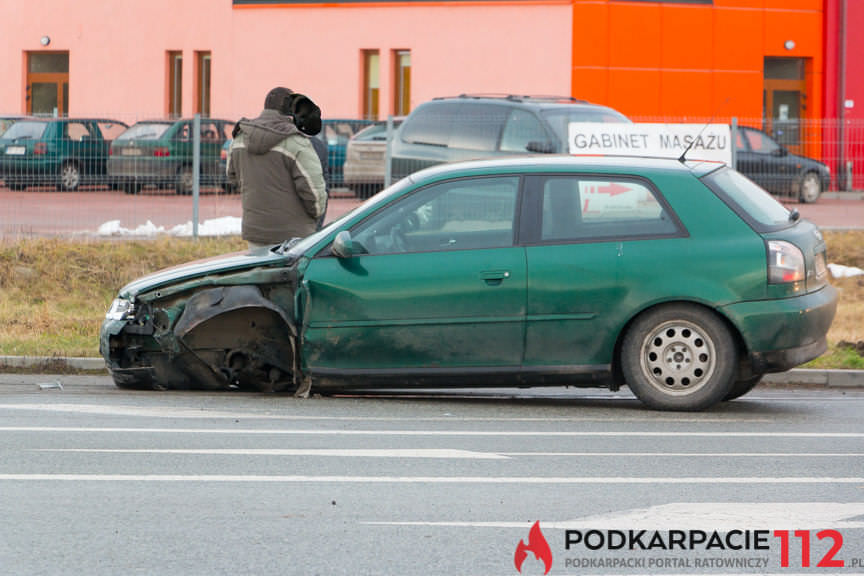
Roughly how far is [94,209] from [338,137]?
616 centimetres

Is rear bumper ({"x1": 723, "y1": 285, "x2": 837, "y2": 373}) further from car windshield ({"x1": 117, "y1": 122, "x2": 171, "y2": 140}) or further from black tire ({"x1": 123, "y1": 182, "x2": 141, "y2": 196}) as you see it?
car windshield ({"x1": 117, "y1": 122, "x2": 171, "y2": 140})

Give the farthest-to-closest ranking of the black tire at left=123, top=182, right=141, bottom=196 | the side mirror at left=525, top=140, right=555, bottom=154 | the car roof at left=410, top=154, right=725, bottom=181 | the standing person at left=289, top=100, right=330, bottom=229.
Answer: the side mirror at left=525, top=140, right=555, bottom=154 → the black tire at left=123, top=182, right=141, bottom=196 → the standing person at left=289, top=100, right=330, bottom=229 → the car roof at left=410, top=154, right=725, bottom=181

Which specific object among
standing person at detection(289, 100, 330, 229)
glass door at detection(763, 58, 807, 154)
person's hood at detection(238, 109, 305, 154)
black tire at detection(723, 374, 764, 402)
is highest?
glass door at detection(763, 58, 807, 154)

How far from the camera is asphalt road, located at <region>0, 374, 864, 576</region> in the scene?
527 cm

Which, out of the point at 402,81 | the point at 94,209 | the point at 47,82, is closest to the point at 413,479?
the point at 94,209

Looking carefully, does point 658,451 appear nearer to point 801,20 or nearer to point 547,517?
point 547,517

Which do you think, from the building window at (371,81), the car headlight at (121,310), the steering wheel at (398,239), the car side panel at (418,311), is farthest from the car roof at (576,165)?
the building window at (371,81)

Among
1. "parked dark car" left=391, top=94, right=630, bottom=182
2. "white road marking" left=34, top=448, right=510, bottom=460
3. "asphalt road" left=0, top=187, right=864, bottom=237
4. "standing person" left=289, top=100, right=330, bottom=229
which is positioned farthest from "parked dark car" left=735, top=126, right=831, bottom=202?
"white road marking" left=34, top=448, right=510, bottom=460

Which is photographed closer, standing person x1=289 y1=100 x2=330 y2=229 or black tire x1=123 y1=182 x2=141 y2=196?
standing person x1=289 y1=100 x2=330 y2=229

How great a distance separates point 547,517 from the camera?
5.88 meters

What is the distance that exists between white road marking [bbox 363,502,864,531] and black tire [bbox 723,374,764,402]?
296cm

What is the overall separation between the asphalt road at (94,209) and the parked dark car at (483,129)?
1191mm

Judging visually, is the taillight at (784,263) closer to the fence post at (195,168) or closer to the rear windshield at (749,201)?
the rear windshield at (749,201)

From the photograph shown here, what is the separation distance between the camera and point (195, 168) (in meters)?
17.3
